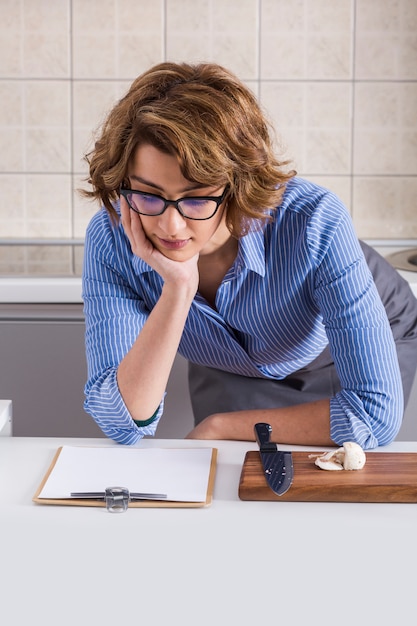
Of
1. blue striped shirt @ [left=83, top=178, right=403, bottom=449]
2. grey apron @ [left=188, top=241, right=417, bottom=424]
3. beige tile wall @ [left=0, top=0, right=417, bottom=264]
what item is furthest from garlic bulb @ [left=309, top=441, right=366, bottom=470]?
beige tile wall @ [left=0, top=0, right=417, bottom=264]

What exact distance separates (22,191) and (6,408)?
140 cm

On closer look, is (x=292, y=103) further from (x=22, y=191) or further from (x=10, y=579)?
(x=10, y=579)

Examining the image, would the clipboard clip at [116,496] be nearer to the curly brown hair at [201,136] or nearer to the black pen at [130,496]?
the black pen at [130,496]

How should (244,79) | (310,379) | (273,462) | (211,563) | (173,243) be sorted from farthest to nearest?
1. (244,79)
2. (310,379)
3. (173,243)
4. (273,462)
5. (211,563)

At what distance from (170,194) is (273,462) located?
1.20 feet

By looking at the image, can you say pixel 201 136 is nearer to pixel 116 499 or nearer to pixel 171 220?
pixel 171 220

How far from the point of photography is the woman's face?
43.3 inches

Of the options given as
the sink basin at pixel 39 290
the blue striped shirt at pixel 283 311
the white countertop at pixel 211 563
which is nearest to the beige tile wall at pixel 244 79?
the sink basin at pixel 39 290

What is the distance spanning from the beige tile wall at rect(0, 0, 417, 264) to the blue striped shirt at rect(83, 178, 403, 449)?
1.10 metres

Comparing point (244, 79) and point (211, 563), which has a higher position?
point (244, 79)

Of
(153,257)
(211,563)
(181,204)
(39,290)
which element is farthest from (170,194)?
(39,290)

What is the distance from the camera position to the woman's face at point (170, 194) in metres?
1.10

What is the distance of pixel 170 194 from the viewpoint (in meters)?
1.11

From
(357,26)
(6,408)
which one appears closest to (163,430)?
(6,408)
